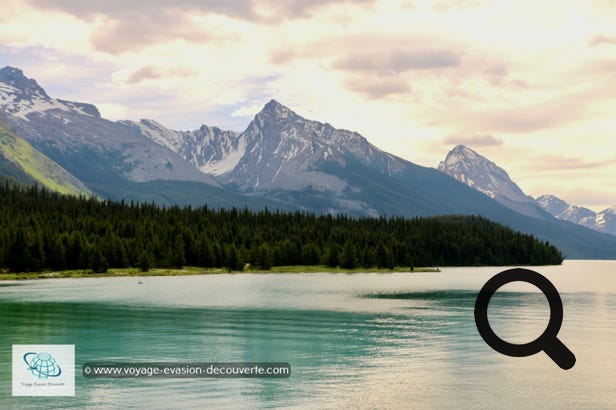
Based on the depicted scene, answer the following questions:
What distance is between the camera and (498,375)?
2084 inches

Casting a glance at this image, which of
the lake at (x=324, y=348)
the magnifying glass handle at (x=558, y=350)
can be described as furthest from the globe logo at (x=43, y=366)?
the magnifying glass handle at (x=558, y=350)

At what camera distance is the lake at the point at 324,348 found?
44.5 m

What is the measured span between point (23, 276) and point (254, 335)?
14321 cm

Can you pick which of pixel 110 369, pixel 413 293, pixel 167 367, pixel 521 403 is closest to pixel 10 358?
pixel 110 369

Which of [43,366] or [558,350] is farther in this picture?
[43,366]

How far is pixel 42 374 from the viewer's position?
157 ft

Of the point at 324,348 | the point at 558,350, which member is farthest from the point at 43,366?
the point at 558,350

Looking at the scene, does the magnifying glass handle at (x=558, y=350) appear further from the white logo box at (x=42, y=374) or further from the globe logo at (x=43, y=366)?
the globe logo at (x=43, y=366)

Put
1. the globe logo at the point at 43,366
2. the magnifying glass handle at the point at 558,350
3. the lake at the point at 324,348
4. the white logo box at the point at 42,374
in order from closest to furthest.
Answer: the magnifying glass handle at the point at 558,350, the lake at the point at 324,348, the white logo box at the point at 42,374, the globe logo at the point at 43,366

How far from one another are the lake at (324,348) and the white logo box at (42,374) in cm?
84

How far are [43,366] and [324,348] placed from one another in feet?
85.2

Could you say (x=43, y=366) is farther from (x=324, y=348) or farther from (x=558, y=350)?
(x=558, y=350)

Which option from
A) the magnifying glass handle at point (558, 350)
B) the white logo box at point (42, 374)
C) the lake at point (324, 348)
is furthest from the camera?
the white logo box at point (42, 374)

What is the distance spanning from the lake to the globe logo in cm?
182
